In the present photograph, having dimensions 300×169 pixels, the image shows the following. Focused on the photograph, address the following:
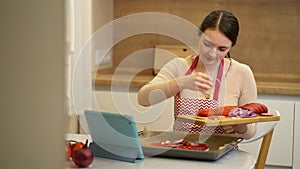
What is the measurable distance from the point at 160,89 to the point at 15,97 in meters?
0.99

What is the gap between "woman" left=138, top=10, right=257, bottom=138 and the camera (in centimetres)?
132

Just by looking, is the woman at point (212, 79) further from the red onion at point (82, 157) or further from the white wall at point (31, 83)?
the white wall at point (31, 83)

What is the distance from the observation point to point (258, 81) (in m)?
2.34

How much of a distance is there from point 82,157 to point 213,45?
1.59ft

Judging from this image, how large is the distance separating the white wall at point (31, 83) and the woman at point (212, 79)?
3.05 feet

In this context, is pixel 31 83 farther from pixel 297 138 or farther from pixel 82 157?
pixel 297 138

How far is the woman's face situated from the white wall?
107 centimetres

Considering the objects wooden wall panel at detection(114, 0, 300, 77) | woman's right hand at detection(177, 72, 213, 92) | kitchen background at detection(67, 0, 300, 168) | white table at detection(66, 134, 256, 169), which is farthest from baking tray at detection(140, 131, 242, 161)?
wooden wall panel at detection(114, 0, 300, 77)

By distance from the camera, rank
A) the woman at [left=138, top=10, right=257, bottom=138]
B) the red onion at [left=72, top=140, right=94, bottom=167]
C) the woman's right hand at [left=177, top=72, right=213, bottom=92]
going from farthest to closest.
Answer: the woman at [left=138, top=10, right=257, bottom=138] < the woman's right hand at [left=177, top=72, right=213, bottom=92] < the red onion at [left=72, top=140, right=94, bottom=167]

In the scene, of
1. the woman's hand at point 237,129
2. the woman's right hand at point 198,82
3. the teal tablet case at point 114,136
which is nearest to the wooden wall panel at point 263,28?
the woman's hand at point 237,129

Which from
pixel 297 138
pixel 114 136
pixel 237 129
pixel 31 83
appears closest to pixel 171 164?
pixel 114 136

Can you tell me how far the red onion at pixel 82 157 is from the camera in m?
1.08

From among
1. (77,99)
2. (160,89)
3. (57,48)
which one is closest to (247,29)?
(77,99)

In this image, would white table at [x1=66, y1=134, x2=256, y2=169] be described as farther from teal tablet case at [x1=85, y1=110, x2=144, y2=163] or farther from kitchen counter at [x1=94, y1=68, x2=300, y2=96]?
kitchen counter at [x1=94, y1=68, x2=300, y2=96]
